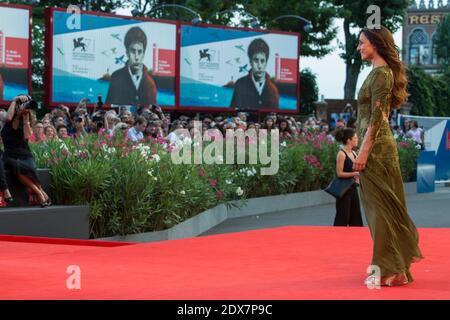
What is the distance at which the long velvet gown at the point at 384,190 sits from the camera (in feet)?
27.6

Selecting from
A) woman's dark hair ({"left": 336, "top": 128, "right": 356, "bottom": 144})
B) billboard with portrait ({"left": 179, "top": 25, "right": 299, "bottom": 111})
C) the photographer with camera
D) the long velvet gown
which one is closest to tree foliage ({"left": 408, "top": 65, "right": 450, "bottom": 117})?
Result: billboard with portrait ({"left": 179, "top": 25, "right": 299, "bottom": 111})

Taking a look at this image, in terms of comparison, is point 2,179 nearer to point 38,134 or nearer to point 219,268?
point 38,134

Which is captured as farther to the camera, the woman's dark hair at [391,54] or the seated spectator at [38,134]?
the seated spectator at [38,134]

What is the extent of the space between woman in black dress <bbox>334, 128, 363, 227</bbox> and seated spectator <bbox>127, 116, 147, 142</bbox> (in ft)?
16.1

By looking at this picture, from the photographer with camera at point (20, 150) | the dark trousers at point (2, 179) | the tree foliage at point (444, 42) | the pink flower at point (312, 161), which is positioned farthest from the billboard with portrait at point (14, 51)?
the tree foliage at point (444, 42)

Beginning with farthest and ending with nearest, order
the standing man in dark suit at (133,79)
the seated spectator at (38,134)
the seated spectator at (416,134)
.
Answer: the seated spectator at (416,134)
the standing man in dark suit at (133,79)
the seated spectator at (38,134)

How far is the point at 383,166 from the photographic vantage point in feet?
28.1

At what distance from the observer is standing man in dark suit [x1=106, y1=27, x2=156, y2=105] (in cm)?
3153

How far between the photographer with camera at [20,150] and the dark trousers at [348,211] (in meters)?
4.05

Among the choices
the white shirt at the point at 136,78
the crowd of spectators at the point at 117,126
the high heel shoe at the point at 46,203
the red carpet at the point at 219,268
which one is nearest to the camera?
the red carpet at the point at 219,268

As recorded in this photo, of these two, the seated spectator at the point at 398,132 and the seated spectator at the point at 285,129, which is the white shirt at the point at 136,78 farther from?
the seated spectator at the point at 398,132

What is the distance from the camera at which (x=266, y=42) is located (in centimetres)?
3769

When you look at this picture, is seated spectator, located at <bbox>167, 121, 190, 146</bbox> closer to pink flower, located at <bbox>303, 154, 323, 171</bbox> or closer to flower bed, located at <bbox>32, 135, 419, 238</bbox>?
flower bed, located at <bbox>32, 135, 419, 238</bbox>

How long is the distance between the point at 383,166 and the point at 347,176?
6.52 meters
